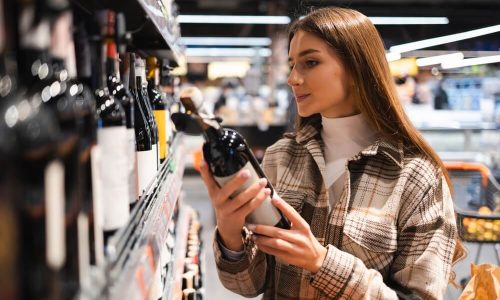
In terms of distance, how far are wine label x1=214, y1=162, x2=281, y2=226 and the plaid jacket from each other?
0.20 metres

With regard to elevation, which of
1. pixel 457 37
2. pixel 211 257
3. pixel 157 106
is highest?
pixel 457 37

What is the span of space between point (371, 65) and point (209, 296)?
2706 mm

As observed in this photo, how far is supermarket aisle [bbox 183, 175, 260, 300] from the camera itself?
3754 millimetres

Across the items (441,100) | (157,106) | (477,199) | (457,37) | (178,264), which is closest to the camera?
(157,106)

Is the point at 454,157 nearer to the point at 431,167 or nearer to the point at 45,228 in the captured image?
the point at 431,167

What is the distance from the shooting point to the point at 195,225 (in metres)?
3.24

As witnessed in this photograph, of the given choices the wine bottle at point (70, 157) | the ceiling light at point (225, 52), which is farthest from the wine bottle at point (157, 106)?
the ceiling light at point (225, 52)

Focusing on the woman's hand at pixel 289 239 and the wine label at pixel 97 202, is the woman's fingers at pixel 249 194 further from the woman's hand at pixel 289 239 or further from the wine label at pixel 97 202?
the wine label at pixel 97 202

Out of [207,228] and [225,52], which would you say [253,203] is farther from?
[225,52]

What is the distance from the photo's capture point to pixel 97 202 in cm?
68

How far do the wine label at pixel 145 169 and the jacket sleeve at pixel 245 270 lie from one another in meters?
0.25

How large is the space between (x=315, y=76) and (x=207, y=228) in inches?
177

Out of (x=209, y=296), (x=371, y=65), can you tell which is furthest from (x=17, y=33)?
(x=209, y=296)

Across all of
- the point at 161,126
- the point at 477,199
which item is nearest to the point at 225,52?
the point at 477,199
